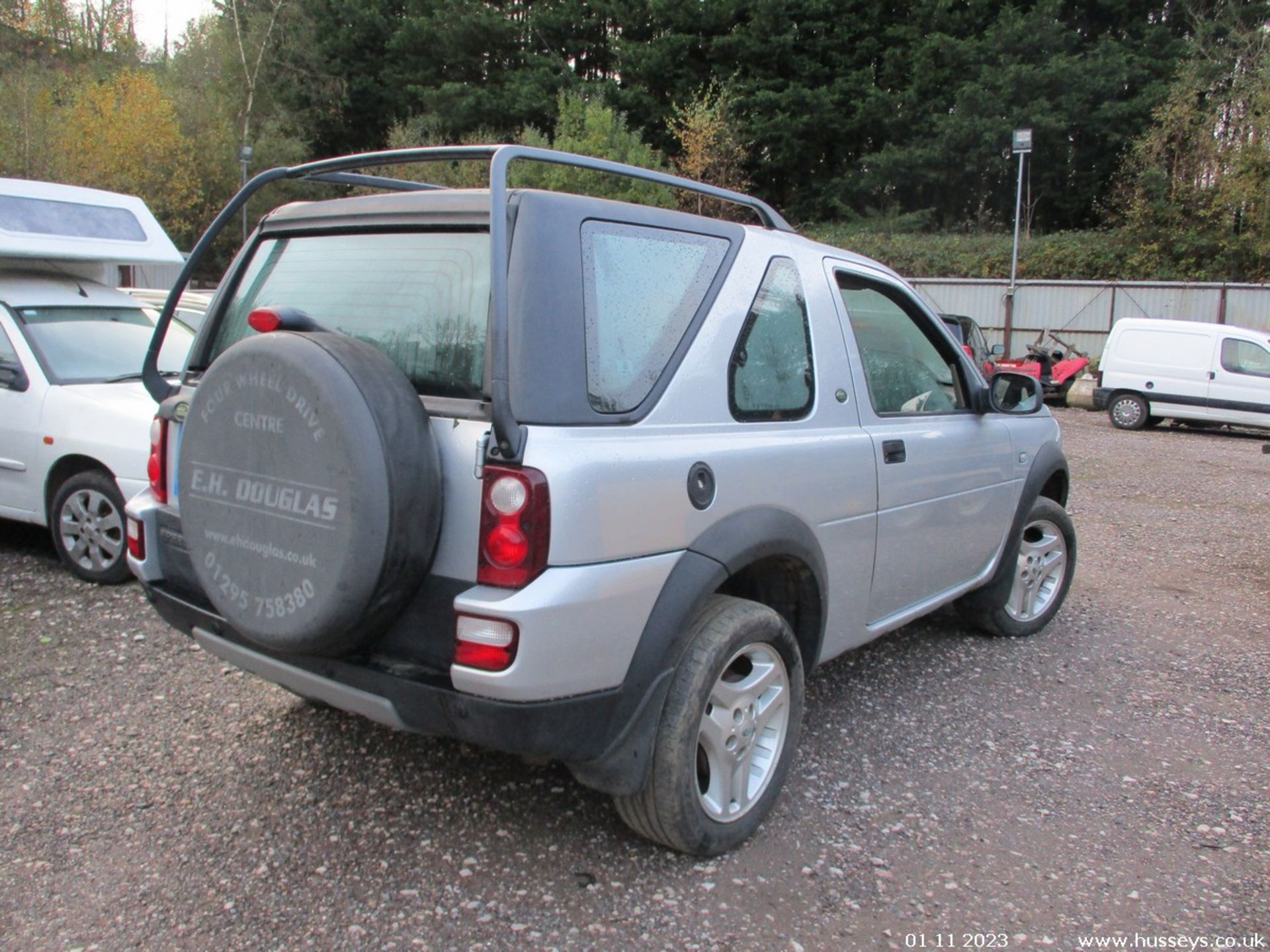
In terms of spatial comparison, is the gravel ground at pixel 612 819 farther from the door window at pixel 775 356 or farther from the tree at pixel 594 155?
the tree at pixel 594 155

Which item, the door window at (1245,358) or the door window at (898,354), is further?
the door window at (1245,358)

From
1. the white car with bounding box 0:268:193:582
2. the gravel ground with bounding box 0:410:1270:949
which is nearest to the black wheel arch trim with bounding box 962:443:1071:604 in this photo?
the gravel ground with bounding box 0:410:1270:949

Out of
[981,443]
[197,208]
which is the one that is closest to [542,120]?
[197,208]

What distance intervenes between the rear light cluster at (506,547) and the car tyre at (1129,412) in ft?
53.9

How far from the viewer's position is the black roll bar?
2436 mm

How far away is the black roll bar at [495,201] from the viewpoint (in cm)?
244

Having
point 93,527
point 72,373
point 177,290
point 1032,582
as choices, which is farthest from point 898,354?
point 72,373

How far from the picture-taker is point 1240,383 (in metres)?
15.6

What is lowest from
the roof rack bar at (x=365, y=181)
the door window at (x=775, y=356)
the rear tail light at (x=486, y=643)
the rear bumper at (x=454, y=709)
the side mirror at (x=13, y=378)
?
the rear bumper at (x=454, y=709)

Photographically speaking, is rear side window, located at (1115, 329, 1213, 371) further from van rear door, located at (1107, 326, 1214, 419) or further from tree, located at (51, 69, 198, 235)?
tree, located at (51, 69, 198, 235)

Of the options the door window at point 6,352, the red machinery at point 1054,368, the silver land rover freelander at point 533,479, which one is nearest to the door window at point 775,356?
the silver land rover freelander at point 533,479

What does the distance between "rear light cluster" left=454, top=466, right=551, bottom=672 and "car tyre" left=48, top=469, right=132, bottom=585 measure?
3711 millimetres

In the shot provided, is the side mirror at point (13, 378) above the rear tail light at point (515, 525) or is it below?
above

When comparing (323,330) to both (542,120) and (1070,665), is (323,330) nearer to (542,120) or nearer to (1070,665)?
(1070,665)
